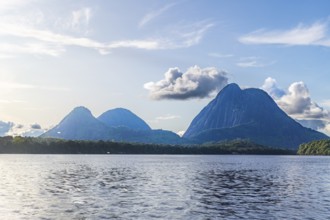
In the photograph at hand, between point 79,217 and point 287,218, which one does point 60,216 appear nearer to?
point 79,217

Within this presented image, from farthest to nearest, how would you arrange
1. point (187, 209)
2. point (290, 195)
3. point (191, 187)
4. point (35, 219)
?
point (191, 187) < point (290, 195) < point (187, 209) < point (35, 219)

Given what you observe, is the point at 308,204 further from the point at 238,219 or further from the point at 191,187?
the point at 191,187

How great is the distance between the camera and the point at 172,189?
83062 mm

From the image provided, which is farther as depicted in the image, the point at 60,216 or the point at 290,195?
the point at 290,195

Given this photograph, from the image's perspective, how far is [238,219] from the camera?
170ft

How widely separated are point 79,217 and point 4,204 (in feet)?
52.9

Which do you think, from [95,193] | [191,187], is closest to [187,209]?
[95,193]

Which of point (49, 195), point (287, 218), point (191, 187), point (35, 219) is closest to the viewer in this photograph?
point (35, 219)

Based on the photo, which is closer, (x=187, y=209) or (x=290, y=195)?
(x=187, y=209)

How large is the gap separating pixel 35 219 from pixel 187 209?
19763mm

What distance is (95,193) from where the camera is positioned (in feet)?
249

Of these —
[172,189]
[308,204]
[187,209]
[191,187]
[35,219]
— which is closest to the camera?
[35,219]

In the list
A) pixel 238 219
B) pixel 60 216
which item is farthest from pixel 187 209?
pixel 60 216

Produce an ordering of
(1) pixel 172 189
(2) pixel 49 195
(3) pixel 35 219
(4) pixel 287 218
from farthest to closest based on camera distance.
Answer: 1. (1) pixel 172 189
2. (2) pixel 49 195
3. (4) pixel 287 218
4. (3) pixel 35 219
